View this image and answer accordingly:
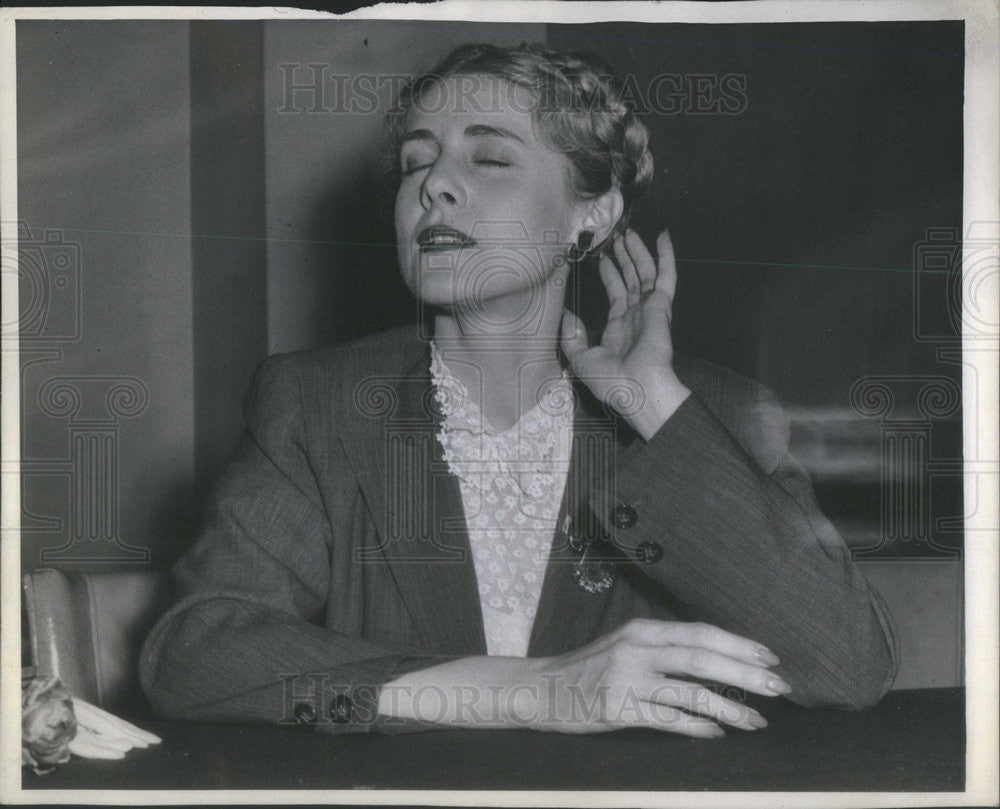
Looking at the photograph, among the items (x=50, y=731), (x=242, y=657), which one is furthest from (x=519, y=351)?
(x=50, y=731)

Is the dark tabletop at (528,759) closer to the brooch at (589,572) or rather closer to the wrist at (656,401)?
the brooch at (589,572)

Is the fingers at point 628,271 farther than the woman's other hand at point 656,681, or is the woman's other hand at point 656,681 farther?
the fingers at point 628,271

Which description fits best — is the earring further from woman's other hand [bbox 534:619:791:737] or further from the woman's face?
woman's other hand [bbox 534:619:791:737]

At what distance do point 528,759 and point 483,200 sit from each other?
542 mm

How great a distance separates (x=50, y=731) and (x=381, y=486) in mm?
414

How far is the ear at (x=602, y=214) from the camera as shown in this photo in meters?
1.13

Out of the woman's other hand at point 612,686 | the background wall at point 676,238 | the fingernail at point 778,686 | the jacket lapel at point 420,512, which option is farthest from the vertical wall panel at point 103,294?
the fingernail at point 778,686

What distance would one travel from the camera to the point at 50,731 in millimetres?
1103

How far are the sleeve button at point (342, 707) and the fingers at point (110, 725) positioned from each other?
0.58ft

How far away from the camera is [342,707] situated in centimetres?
101

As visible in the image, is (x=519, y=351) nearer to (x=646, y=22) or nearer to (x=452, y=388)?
(x=452, y=388)

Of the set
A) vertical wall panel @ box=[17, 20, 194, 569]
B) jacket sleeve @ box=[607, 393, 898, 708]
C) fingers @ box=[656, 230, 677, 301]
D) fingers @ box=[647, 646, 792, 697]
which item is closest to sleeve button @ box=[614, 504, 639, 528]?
jacket sleeve @ box=[607, 393, 898, 708]

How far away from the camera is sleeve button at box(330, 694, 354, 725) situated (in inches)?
39.9

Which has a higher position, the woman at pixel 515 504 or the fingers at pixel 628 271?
the fingers at pixel 628 271
